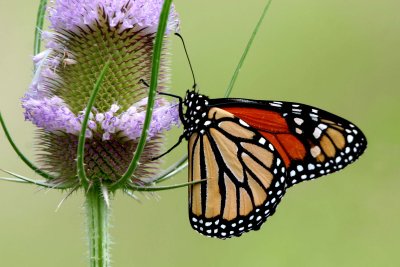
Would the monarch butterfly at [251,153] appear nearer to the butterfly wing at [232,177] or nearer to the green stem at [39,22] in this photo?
the butterfly wing at [232,177]

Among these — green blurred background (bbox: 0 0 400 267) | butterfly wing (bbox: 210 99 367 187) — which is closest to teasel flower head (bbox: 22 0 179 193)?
butterfly wing (bbox: 210 99 367 187)

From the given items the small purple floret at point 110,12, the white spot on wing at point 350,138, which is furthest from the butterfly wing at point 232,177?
the small purple floret at point 110,12

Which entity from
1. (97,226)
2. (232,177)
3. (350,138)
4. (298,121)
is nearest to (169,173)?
(97,226)

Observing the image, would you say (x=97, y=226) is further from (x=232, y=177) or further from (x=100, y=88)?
(x=232, y=177)

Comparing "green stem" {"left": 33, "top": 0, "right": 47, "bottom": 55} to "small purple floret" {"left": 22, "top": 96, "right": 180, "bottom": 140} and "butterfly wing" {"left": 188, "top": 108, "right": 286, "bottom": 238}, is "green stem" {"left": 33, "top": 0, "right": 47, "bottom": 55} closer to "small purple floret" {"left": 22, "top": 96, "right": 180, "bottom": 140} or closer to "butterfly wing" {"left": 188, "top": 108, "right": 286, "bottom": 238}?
"small purple floret" {"left": 22, "top": 96, "right": 180, "bottom": 140}

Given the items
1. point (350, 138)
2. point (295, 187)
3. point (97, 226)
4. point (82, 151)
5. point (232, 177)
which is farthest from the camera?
point (295, 187)

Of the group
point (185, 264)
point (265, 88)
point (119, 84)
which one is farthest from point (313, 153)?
point (265, 88)
